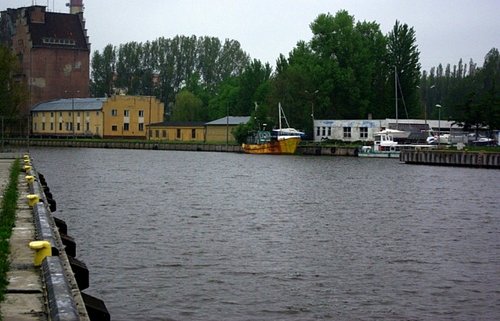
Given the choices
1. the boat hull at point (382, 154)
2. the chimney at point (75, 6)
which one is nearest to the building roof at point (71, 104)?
the chimney at point (75, 6)

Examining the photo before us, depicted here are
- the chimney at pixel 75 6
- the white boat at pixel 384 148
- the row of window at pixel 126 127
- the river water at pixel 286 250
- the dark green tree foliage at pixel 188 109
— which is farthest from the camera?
the chimney at pixel 75 6

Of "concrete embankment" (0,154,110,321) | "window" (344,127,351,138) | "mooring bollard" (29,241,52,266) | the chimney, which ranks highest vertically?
the chimney

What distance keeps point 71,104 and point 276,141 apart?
5096 centimetres

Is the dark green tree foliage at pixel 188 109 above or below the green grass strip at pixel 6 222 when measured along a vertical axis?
above

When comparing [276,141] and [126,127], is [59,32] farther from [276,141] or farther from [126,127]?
[276,141]

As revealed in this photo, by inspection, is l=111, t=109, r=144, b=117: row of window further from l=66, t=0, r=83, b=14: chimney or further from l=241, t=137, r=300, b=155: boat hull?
l=66, t=0, r=83, b=14: chimney

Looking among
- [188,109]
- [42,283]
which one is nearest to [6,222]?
[42,283]

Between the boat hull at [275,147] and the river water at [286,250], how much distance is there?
2170 inches

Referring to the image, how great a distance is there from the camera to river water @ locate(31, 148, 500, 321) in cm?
1867

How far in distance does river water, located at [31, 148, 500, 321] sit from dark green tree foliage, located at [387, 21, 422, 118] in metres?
64.7

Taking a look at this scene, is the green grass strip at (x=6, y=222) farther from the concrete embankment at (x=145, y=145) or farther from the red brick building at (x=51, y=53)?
the red brick building at (x=51, y=53)

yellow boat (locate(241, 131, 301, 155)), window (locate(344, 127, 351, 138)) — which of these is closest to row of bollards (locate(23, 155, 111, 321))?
yellow boat (locate(241, 131, 301, 155))

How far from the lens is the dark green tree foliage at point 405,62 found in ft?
385

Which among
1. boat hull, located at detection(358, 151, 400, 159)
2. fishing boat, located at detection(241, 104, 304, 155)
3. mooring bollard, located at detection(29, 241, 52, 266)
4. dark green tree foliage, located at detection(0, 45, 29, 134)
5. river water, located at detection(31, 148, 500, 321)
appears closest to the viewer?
mooring bollard, located at detection(29, 241, 52, 266)
